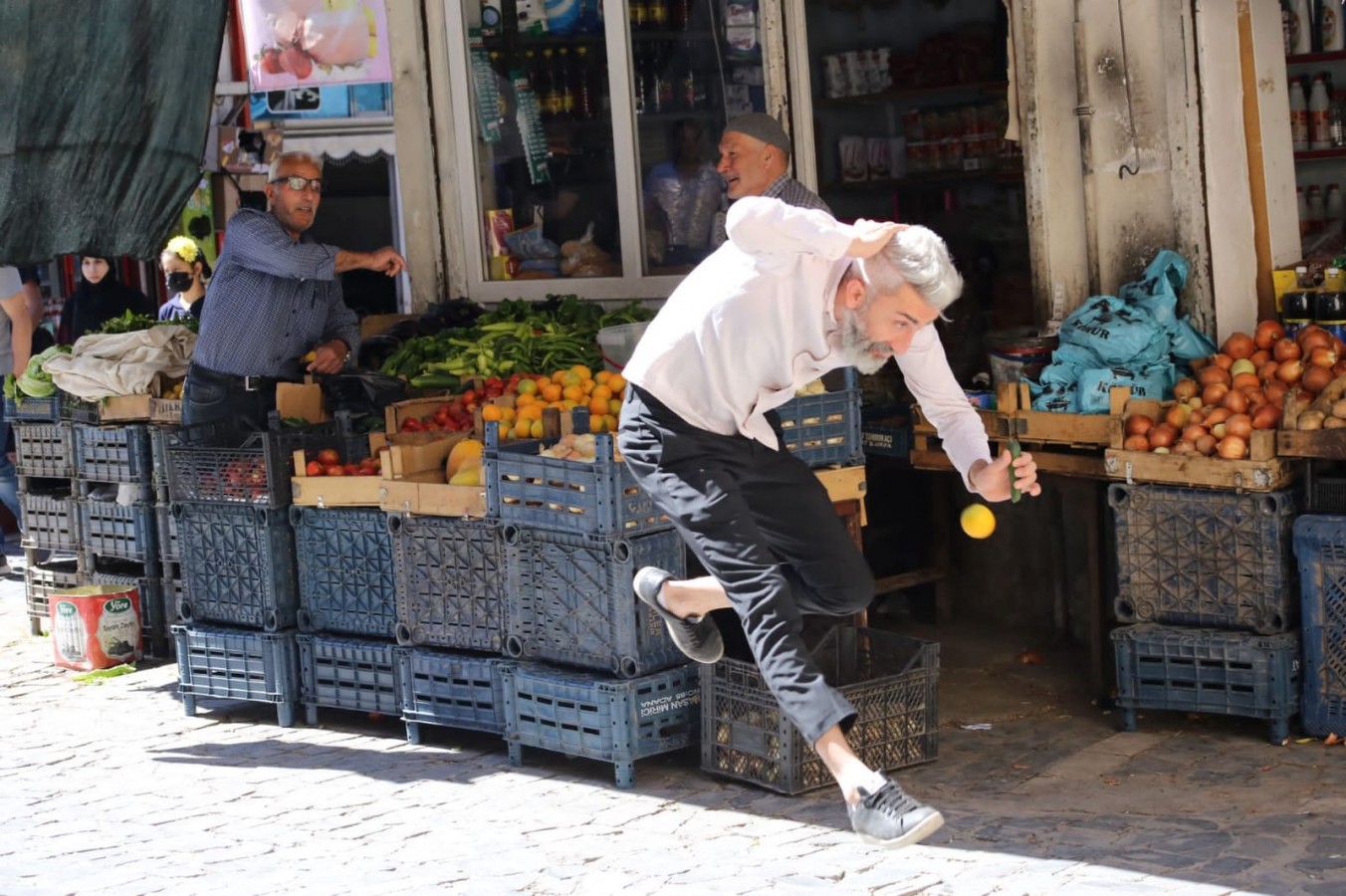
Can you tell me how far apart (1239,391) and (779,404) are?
2.77 m

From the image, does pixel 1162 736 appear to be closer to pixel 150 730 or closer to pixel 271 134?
pixel 150 730

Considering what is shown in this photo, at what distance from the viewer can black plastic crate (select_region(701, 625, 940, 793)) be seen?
6.67m

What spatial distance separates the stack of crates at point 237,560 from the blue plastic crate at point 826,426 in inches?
83.5

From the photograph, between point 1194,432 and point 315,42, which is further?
point 315,42

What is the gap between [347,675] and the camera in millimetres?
7883

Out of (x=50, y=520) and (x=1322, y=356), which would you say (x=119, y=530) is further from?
(x=1322, y=356)

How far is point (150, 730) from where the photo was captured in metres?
8.14

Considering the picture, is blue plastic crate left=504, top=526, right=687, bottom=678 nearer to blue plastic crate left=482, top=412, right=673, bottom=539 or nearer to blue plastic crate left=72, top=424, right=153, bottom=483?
blue plastic crate left=482, top=412, right=673, bottom=539

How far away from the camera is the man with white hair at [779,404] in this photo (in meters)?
4.79

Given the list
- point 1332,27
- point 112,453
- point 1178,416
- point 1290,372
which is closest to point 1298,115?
point 1332,27

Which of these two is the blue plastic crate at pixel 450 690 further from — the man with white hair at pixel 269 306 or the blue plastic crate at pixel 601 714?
the man with white hair at pixel 269 306

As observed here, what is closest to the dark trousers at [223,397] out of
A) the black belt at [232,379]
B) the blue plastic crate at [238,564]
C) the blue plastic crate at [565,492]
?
the black belt at [232,379]

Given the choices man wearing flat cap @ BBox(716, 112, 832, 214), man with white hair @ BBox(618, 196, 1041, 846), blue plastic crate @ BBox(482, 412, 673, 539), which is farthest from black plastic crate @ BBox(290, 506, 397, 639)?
man with white hair @ BBox(618, 196, 1041, 846)

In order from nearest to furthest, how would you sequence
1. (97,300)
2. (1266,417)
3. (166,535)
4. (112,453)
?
(1266,417), (166,535), (112,453), (97,300)
